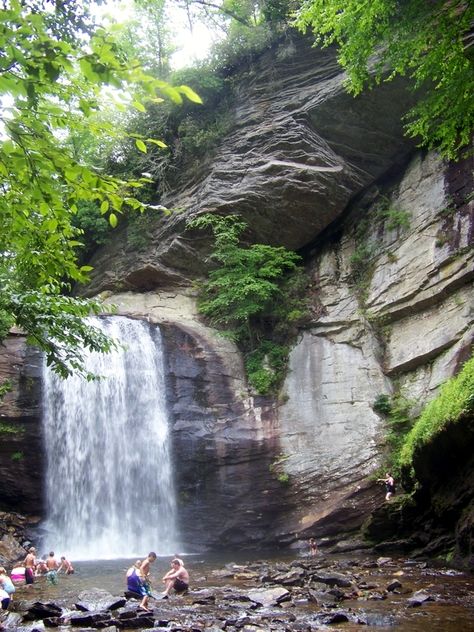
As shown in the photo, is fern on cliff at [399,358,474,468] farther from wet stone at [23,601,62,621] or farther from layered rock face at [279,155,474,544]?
wet stone at [23,601,62,621]

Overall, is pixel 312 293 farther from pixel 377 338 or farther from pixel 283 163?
pixel 283 163

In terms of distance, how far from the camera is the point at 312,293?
2038 cm

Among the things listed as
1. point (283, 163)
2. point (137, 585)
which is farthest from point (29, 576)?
point (283, 163)

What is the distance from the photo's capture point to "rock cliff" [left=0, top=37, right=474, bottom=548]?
621 inches

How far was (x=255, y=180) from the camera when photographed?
1997 centimetres

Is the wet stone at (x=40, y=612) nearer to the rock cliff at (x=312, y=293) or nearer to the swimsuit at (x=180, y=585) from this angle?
the swimsuit at (x=180, y=585)

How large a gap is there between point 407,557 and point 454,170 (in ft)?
40.0

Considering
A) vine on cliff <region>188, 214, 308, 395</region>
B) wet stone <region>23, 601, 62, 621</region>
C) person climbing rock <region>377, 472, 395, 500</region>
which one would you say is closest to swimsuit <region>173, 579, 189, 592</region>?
wet stone <region>23, 601, 62, 621</region>

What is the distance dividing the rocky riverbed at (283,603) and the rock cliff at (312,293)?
4.57m

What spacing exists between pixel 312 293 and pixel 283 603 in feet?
44.7

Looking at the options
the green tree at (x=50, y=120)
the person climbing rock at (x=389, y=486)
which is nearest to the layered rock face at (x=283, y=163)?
the person climbing rock at (x=389, y=486)

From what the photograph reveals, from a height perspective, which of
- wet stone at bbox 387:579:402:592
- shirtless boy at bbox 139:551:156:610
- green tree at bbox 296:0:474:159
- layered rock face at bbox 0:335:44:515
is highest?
green tree at bbox 296:0:474:159

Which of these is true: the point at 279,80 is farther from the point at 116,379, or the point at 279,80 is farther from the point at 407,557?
the point at 407,557

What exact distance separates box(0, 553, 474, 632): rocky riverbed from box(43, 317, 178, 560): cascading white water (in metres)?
4.31
